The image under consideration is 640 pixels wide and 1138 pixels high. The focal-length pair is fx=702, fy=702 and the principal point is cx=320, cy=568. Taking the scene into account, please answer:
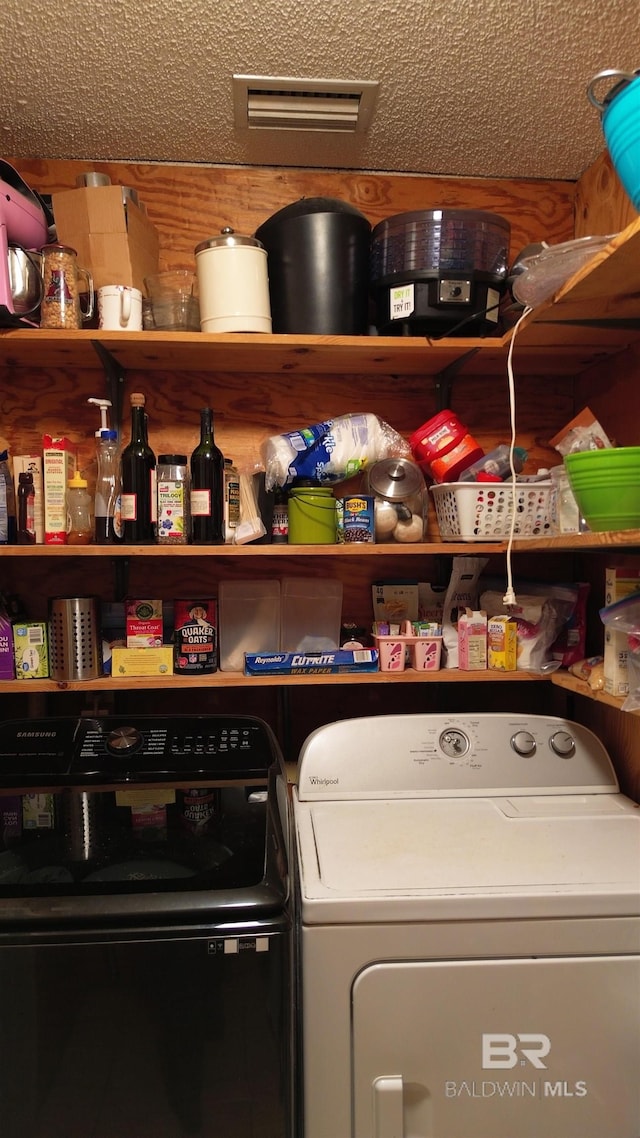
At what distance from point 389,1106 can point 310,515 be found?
→ 3.77 feet

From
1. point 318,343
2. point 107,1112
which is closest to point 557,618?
point 318,343

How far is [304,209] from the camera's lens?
1.62m

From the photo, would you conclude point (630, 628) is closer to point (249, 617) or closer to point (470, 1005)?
point (470, 1005)

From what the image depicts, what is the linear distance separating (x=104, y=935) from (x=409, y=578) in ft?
4.02

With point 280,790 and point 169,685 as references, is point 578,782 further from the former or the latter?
point 169,685

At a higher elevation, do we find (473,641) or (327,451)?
(327,451)

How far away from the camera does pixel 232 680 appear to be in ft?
5.44

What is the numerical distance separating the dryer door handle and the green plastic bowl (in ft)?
3.31

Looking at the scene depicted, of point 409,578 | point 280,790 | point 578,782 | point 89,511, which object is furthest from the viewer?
point 409,578

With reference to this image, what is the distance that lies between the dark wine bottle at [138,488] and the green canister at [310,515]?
0.33m

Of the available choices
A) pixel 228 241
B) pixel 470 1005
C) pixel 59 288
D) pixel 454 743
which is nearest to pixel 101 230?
pixel 59 288

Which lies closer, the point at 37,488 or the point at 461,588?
the point at 37,488

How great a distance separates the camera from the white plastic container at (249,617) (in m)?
1.81

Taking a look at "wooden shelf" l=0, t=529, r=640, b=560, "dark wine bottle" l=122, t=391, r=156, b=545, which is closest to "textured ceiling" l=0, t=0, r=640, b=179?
"dark wine bottle" l=122, t=391, r=156, b=545
